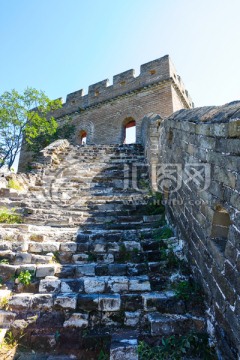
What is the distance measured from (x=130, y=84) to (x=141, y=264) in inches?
576

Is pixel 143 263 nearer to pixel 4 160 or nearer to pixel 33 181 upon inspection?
pixel 33 181

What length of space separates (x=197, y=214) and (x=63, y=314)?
1.95m

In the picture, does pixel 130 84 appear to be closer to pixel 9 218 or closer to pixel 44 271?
pixel 9 218

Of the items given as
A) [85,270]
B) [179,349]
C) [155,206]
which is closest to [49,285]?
[85,270]

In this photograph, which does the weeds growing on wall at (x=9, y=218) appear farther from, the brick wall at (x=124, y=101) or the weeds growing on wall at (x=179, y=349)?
the brick wall at (x=124, y=101)

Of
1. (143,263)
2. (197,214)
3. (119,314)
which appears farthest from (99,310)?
(197,214)

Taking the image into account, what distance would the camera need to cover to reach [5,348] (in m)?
2.37

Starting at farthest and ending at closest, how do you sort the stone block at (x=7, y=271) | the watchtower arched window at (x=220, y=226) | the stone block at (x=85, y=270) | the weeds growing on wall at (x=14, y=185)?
the weeds growing on wall at (x=14, y=185) < the stone block at (x=85, y=270) < the stone block at (x=7, y=271) < the watchtower arched window at (x=220, y=226)

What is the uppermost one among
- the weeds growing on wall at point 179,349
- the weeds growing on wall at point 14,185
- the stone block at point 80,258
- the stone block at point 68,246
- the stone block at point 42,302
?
the weeds growing on wall at point 14,185

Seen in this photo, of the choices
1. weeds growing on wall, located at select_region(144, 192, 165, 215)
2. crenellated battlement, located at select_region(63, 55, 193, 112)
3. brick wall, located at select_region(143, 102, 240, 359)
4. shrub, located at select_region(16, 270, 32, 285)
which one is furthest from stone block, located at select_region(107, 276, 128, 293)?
crenellated battlement, located at select_region(63, 55, 193, 112)

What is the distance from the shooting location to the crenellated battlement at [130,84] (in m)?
14.8

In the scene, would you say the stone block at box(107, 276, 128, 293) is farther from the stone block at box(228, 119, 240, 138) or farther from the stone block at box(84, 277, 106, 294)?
the stone block at box(228, 119, 240, 138)

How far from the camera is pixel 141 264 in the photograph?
3471 mm

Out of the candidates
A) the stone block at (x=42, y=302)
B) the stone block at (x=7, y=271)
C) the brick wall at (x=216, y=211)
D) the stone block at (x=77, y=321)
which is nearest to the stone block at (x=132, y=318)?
the stone block at (x=77, y=321)
